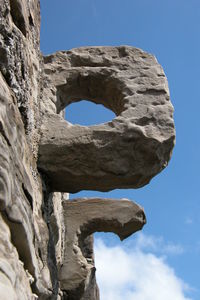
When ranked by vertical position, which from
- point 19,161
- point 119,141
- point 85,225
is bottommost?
point 19,161

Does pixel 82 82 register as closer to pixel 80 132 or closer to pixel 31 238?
pixel 80 132

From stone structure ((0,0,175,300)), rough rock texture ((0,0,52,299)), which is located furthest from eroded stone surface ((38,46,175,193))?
rough rock texture ((0,0,52,299))

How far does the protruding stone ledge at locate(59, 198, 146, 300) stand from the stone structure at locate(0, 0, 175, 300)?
0.02 meters

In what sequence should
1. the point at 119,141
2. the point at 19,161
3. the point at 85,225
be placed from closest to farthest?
the point at 19,161 < the point at 119,141 < the point at 85,225

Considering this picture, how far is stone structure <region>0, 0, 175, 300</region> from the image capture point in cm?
232

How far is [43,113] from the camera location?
3809 mm

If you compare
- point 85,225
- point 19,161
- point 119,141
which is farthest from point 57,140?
point 85,225

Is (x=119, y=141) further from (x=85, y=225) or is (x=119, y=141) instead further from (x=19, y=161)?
(x=85, y=225)

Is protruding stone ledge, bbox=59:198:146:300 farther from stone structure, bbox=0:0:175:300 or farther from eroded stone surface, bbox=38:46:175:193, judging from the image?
eroded stone surface, bbox=38:46:175:193

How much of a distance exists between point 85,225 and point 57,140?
2121 mm

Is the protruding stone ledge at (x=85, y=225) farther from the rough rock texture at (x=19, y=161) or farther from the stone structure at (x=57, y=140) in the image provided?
the rough rock texture at (x=19, y=161)

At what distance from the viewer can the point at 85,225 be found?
552cm

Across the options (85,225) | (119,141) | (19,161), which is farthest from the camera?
(85,225)

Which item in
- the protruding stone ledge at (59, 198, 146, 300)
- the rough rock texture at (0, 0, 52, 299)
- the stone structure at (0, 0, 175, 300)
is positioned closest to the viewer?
the rough rock texture at (0, 0, 52, 299)
